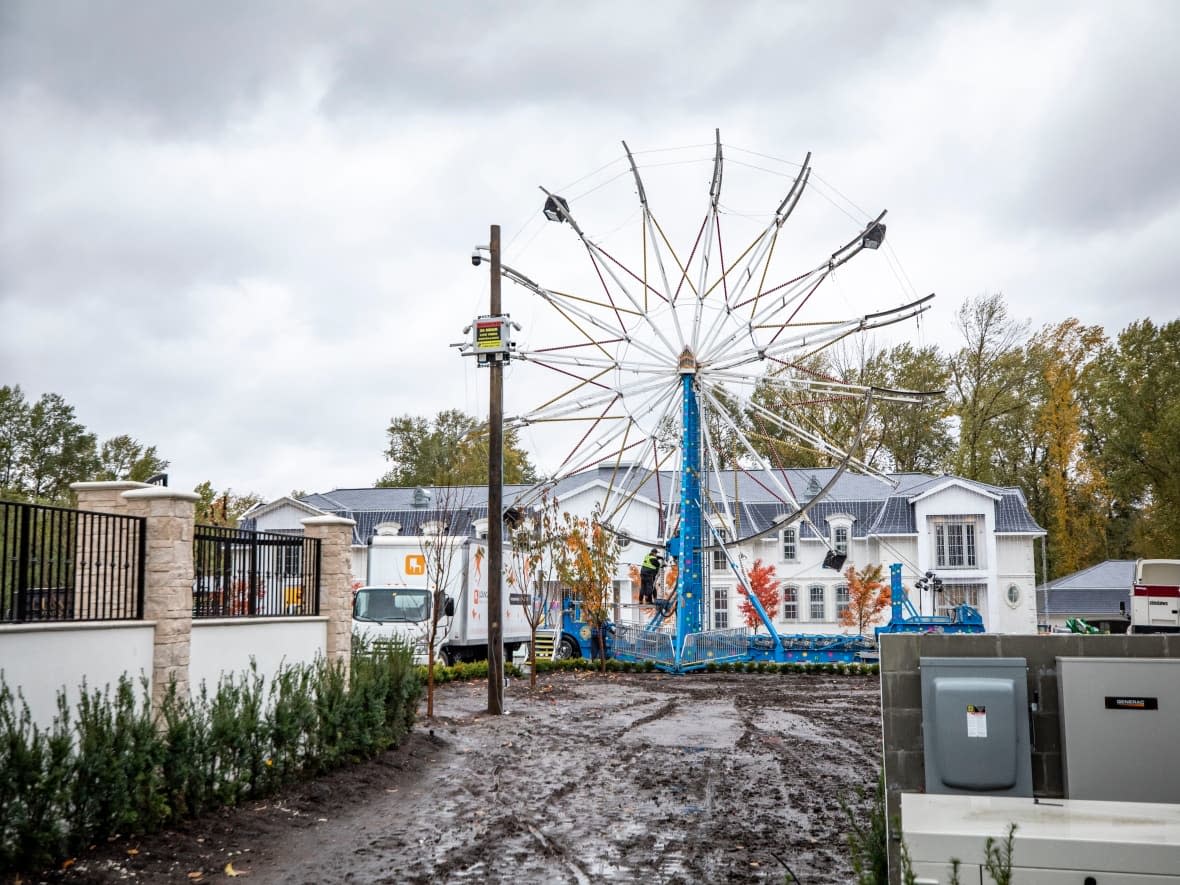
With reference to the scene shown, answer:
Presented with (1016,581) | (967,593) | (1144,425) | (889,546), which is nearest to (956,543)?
(967,593)

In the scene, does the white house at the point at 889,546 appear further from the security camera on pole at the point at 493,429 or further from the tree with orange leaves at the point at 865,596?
the security camera on pole at the point at 493,429

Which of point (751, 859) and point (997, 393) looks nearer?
point (751, 859)

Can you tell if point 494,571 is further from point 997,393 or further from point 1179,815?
point 997,393

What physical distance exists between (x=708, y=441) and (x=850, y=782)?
1849 cm

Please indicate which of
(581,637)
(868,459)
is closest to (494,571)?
(581,637)

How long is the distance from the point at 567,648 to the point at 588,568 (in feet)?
15.5

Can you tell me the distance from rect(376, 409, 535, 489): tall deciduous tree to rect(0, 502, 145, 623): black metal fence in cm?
4700

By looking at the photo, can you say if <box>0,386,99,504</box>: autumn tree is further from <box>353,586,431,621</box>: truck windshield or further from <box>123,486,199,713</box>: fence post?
<box>123,486,199,713</box>: fence post

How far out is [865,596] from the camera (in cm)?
3800

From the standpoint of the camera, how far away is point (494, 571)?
56.7 feet

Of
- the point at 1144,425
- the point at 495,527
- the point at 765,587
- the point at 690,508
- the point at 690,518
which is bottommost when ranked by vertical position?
the point at 765,587

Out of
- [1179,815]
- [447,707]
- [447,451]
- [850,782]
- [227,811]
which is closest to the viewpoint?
[1179,815]

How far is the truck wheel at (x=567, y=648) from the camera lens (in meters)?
30.1

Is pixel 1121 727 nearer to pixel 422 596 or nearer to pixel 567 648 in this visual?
pixel 422 596
